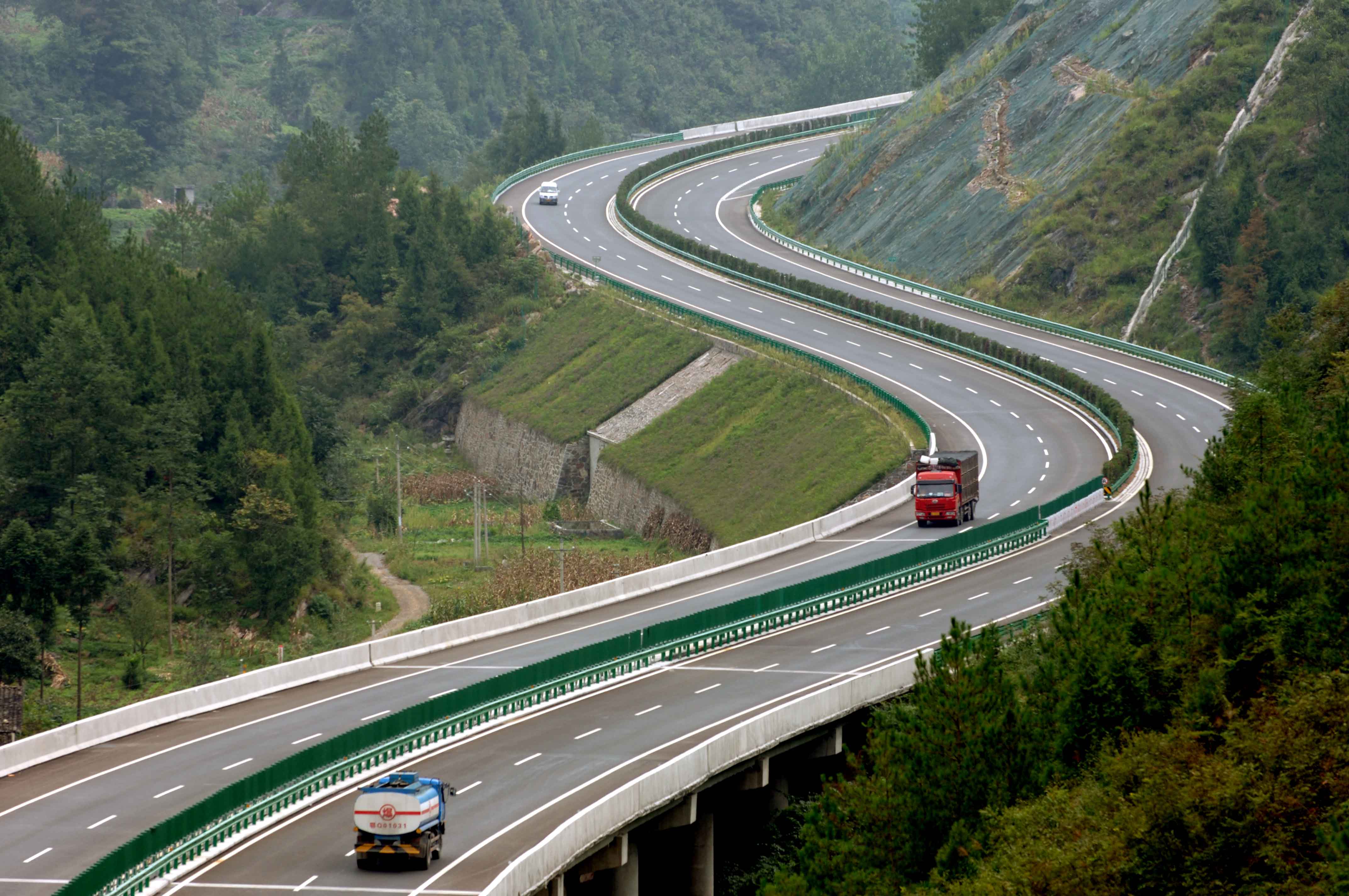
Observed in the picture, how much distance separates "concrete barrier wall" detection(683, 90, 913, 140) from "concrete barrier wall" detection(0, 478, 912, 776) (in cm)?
9044

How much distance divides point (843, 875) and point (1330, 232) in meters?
65.5

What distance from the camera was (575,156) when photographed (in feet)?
469

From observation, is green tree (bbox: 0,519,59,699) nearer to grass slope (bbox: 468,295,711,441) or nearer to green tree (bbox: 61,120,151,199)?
grass slope (bbox: 468,295,711,441)

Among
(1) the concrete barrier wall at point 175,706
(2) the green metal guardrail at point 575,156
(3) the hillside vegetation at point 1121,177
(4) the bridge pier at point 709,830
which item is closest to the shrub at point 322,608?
(1) the concrete barrier wall at point 175,706

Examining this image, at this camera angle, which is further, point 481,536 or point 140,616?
point 481,536

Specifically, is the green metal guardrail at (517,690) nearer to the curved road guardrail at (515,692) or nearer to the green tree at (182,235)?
the curved road guardrail at (515,692)

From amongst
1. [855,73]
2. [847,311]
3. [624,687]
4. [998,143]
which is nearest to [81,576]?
[624,687]

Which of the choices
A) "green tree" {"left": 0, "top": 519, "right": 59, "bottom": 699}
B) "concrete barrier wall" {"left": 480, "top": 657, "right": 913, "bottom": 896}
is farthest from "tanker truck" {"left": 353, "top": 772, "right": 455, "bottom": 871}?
"green tree" {"left": 0, "top": 519, "right": 59, "bottom": 699}

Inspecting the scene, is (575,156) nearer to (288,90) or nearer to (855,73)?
(855,73)

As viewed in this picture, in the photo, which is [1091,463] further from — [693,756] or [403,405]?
[403,405]

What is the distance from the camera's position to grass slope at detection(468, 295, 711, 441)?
3529 inches

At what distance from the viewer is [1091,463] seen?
67.9 meters

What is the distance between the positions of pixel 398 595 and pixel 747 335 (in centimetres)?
2615

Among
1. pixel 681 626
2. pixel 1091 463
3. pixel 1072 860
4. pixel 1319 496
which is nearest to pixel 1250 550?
Answer: pixel 1319 496
